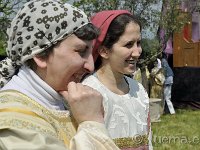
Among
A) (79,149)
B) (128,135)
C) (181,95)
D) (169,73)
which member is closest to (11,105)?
(79,149)

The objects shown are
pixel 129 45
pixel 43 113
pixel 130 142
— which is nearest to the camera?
pixel 43 113

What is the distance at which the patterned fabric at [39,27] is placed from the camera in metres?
1.80

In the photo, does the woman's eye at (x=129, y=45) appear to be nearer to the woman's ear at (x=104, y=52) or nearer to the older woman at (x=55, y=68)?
the woman's ear at (x=104, y=52)

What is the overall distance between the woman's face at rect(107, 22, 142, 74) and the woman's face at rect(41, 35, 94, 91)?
1.13 metres

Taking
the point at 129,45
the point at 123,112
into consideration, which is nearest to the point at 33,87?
the point at 123,112

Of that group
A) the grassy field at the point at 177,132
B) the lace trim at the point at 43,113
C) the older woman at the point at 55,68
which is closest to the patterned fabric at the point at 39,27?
the older woman at the point at 55,68

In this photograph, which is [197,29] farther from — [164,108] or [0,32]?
[0,32]

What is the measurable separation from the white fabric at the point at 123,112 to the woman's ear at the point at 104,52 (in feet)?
0.48

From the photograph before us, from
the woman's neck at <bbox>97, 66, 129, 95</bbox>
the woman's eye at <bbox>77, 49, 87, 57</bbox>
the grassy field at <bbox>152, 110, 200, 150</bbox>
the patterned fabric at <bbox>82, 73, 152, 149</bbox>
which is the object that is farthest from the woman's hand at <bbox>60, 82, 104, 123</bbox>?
the grassy field at <bbox>152, 110, 200, 150</bbox>

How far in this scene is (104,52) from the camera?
9.95ft

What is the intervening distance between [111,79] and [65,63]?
3.97 feet

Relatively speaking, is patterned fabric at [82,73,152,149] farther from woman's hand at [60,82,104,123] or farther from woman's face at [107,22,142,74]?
woman's hand at [60,82,104,123]

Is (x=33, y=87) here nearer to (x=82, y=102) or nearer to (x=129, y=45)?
(x=82, y=102)

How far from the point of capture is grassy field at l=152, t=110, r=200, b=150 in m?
7.71
